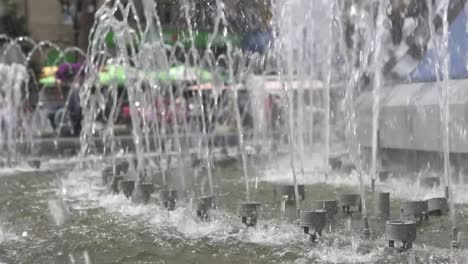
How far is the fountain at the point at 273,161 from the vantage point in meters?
5.14

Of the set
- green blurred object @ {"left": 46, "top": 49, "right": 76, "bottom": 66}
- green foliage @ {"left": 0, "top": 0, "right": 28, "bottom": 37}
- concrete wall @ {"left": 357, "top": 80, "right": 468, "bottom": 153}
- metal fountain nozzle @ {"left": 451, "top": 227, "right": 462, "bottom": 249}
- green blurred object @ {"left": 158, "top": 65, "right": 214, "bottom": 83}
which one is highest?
green foliage @ {"left": 0, "top": 0, "right": 28, "bottom": 37}

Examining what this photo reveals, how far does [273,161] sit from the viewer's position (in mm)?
12078

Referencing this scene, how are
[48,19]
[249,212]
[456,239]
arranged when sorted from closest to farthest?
[456,239] → [249,212] → [48,19]

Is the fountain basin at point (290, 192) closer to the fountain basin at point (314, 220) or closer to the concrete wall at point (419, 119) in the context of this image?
the fountain basin at point (314, 220)

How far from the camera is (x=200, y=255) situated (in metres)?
4.72

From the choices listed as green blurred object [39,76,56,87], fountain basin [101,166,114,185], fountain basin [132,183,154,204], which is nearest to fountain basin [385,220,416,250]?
fountain basin [132,183,154,204]

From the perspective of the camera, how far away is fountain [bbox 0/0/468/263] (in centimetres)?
514

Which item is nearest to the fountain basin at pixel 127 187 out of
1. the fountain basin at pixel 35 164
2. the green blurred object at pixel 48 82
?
the fountain basin at pixel 35 164

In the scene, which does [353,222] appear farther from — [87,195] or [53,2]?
[53,2]

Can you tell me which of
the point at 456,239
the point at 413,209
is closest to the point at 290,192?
the point at 413,209

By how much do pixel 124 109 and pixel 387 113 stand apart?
15.6m

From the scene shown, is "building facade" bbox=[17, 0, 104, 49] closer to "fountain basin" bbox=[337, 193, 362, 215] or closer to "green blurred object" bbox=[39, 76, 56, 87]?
"green blurred object" bbox=[39, 76, 56, 87]

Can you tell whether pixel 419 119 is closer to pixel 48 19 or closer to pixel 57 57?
pixel 57 57

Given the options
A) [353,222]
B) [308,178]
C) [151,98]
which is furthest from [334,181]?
[151,98]
